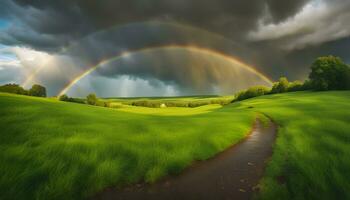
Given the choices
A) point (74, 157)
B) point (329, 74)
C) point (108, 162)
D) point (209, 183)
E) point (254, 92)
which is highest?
point (329, 74)

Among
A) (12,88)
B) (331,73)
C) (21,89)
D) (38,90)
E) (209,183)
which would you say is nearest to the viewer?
(209,183)

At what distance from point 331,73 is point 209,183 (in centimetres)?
10194

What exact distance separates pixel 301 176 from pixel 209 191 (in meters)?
3.73

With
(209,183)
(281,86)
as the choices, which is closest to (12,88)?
(209,183)

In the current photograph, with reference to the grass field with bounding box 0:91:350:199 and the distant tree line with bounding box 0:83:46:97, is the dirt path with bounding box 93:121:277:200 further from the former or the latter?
the distant tree line with bounding box 0:83:46:97

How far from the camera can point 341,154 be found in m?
9.79

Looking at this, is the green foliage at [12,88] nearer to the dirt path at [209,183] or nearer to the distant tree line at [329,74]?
the dirt path at [209,183]

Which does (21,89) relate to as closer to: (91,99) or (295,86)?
(91,99)

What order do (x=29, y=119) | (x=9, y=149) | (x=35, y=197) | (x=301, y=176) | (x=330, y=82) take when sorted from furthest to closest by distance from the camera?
1. (x=330, y=82)
2. (x=29, y=119)
3. (x=9, y=149)
4. (x=301, y=176)
5. (x=35, y=197)

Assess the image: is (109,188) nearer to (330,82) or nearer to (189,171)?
(189,171)

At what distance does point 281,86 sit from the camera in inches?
4564

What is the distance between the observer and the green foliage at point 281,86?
115 m

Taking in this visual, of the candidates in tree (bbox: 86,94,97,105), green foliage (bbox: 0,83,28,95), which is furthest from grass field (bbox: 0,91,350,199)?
tree (bbox: 86,94,97,105)

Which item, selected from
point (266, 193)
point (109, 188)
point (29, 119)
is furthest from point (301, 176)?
point (29, 119)
